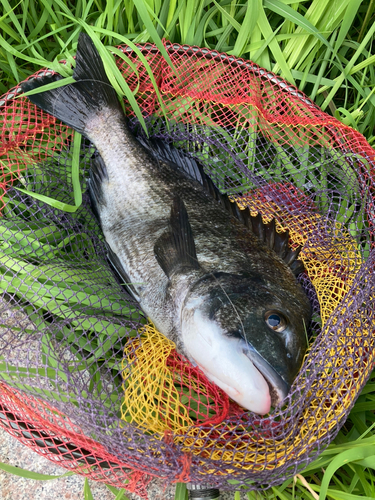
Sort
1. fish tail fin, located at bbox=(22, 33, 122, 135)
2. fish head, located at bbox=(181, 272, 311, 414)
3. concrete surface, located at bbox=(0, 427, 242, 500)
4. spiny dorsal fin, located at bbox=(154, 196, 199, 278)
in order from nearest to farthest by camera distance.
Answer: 1. fish head, located at bbox=(181, 272, 311, 414)
2. spiny dorsal fin, located at bbox=(154, 196, 199, 278)
3. concrete surface, located at bbox=(0, 427, 242, 500)
4. fish tail fin, located at bbox=(22, 33, 122, 135)

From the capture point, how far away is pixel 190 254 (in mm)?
1945

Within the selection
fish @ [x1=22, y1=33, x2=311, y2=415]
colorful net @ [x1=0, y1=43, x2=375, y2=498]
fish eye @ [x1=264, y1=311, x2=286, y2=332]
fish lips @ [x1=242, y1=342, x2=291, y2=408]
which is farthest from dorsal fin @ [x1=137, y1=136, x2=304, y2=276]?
fish lips @ [x1=242, y1=342, x2=291, y2=408]

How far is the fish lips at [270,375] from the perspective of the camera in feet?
5.29

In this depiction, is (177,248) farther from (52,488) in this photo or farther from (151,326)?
(52,488)

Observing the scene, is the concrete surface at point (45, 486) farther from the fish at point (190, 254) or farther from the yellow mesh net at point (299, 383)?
the fish at point (190, 254)

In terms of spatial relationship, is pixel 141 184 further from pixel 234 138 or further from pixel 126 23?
pixel 126 23

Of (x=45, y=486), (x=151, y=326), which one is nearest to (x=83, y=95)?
(x=151, y=326)

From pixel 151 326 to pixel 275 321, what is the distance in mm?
825

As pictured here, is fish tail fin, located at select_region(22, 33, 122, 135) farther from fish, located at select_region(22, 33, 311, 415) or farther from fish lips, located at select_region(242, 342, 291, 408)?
fish lips, located at select_region(242, 342, 291, 408)

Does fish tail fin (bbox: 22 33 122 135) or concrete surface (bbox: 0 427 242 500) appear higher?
fish tail fin (bbox: 22 33 122 135)

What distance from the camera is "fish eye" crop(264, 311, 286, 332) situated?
5.60ft

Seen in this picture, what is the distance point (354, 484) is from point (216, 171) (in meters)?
1.98

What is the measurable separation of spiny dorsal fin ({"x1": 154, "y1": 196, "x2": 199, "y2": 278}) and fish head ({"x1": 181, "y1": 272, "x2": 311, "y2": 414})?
0.13 meters

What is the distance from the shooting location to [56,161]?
257cm
